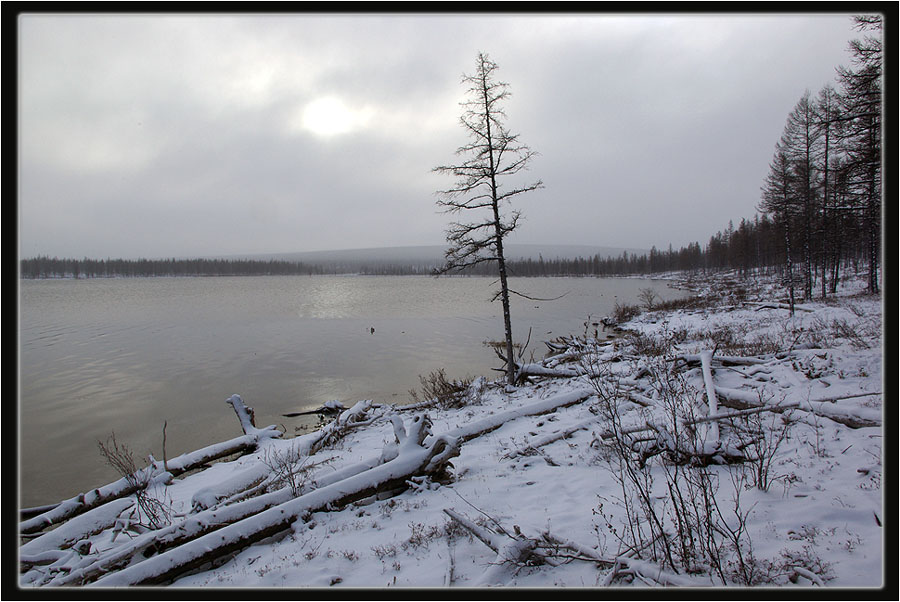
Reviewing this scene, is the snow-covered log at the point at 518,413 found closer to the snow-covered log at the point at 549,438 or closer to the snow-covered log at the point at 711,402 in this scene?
the snow-covered log at the point at 549,438

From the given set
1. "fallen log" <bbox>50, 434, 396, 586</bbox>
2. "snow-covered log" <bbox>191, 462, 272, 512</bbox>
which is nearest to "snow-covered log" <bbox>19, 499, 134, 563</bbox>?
"snow-covered log" <bbox>191, 462, 272, 512</bbox>

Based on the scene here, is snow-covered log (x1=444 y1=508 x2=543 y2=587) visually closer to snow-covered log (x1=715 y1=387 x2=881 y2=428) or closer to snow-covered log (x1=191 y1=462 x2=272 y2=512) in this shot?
snow-covered log (x1=715 y1=387 x2=881 y2=428)

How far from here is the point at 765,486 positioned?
162 inches

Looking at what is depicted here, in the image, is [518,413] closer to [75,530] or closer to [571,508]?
[571,508]

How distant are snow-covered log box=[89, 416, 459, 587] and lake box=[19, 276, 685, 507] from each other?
2914mm

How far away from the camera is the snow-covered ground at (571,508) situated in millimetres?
2996

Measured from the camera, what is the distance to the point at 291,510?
465 centimetres

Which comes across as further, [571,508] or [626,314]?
[626,314]

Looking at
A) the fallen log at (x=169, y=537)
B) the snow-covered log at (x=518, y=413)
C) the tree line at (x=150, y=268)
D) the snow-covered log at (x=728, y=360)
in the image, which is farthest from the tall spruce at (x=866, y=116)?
the tree line at (x=150, y=268)

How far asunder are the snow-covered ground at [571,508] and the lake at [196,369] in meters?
3.09

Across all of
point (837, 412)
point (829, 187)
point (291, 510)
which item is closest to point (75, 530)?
point (291, 510)

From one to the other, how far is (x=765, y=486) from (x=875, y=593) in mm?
2052

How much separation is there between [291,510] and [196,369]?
17.7 metres

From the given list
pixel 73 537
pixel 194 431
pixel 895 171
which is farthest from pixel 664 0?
pixel 194 431
